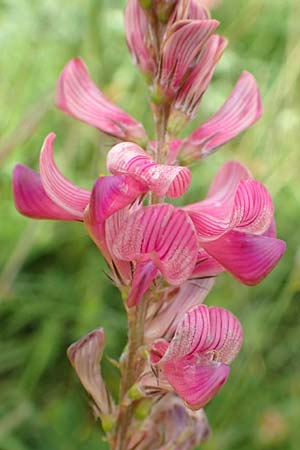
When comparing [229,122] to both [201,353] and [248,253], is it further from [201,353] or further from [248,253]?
[201,353]

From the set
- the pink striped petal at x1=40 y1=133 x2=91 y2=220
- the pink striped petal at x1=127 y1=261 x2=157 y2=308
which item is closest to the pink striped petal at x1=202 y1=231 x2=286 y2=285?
the pink striped petal at x1=127 y1=261 x2=157 y2=308

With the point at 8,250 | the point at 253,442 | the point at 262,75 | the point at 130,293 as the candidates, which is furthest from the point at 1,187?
the point at 130,293

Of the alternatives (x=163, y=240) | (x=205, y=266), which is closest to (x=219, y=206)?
(x=205, y=266)

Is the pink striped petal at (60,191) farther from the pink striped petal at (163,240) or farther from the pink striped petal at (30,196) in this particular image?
the pink striped petal at (163,240)

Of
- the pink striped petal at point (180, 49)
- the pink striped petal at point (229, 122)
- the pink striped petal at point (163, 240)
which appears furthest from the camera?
the pink striped petal at point (229, 122)

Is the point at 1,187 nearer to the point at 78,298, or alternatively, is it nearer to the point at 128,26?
the point at 78,298

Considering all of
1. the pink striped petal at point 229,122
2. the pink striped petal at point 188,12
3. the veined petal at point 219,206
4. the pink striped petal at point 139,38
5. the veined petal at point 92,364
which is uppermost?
the pink striped petal at point 188,12

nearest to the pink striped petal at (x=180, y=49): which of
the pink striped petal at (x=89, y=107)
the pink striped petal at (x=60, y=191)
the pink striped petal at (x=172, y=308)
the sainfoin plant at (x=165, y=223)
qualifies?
the sainfoin plant at (x=165, y=223)
